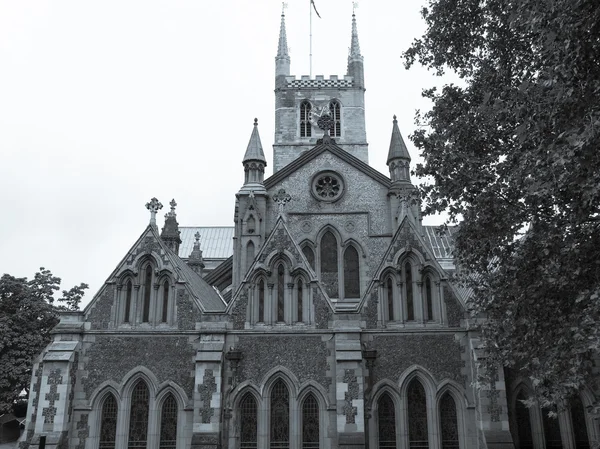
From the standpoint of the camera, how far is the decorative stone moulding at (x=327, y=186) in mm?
26359

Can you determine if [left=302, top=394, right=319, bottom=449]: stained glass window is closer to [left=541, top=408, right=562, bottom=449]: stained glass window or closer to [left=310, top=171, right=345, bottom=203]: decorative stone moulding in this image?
[left=541, top=408, right=562, bottom=449]: stained glass window

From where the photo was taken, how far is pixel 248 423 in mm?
18234

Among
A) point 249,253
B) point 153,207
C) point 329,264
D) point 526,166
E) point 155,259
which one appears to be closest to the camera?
point 526,166

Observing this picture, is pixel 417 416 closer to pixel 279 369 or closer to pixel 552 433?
pixel 552 433

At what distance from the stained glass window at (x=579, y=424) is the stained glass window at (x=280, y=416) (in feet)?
28.0

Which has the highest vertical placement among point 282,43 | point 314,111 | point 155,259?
point 282,43

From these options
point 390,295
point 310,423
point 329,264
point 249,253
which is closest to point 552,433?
point 390,295

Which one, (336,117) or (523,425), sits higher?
(336,117)

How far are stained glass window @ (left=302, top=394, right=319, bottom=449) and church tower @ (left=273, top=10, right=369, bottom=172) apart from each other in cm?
2823

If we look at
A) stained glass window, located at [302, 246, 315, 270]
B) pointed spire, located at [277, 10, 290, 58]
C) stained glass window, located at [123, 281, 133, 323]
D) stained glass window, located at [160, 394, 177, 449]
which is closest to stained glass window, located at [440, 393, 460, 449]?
stained glass window, located at [160, 394, 177, 449]

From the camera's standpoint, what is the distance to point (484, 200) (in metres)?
12.4

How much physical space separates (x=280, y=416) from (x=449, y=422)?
5.09m

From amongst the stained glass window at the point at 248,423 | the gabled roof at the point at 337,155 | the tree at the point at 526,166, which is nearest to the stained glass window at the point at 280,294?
the stained glass window at the point at 248,423

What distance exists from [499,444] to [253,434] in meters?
7.07
